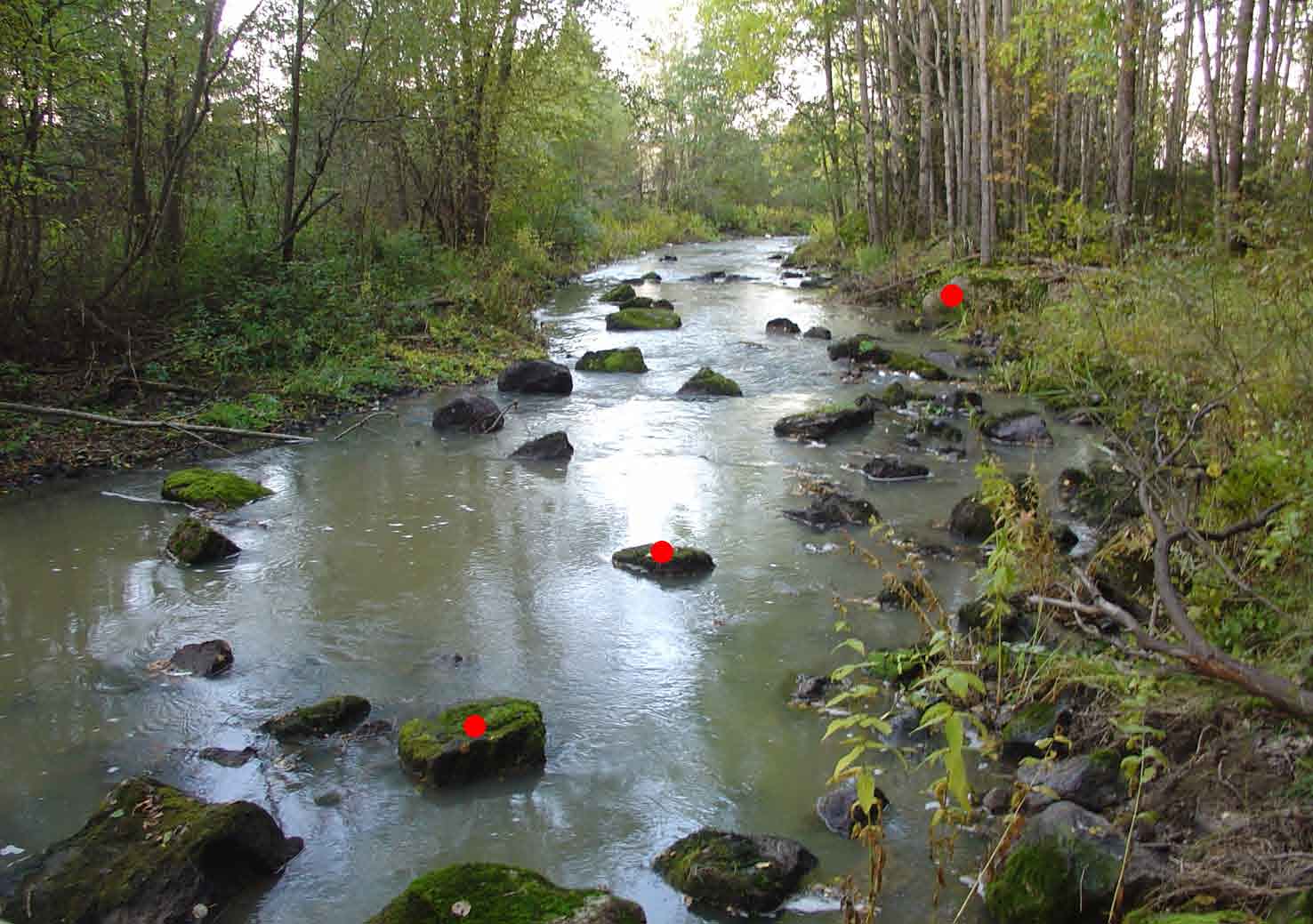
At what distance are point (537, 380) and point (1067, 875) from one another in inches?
407

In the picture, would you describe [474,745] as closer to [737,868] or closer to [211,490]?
[737,868]

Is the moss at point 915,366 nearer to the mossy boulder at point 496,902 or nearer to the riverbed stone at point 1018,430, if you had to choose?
the riverbed stone at point 1018,430

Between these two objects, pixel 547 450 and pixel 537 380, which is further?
pixel 537 380

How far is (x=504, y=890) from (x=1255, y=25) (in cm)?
1348

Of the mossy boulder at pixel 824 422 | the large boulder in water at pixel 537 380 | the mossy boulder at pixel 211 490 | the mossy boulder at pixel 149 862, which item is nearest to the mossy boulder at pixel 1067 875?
the mossy boulder at pixel 149 862

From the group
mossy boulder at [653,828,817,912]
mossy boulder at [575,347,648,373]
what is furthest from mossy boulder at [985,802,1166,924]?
mossy boulder at [575,347,648,373]

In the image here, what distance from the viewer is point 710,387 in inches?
513

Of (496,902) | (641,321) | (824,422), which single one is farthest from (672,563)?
(641,321)

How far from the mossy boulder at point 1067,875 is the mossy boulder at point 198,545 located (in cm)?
567

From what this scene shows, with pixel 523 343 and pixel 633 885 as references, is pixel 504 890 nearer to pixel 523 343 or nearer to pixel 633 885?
pixel 633 885

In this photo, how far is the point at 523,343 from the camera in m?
16.0

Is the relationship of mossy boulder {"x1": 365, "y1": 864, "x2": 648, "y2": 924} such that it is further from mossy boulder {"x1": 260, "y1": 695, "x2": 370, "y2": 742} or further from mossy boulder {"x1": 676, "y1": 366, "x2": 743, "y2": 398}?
mossy boulder {"x1": 676, "y1": 366, "x2": 743, "y2": 398}

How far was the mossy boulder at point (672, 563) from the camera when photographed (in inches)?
282

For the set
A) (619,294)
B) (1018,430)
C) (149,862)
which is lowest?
(1018,430)
